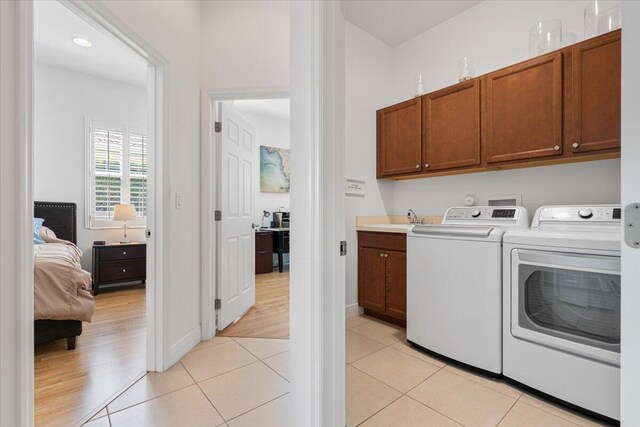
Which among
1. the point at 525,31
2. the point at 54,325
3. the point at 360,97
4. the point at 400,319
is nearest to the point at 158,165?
the point at 54,325

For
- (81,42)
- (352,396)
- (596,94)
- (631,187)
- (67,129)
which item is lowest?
(352,396)

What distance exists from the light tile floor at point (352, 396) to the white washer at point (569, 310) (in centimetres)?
18

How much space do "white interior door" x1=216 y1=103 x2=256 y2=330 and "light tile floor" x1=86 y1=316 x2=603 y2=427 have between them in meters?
0.60

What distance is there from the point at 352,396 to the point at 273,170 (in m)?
4.68

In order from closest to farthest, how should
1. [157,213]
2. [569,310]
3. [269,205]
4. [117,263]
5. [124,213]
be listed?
[569,310]
[157,213]
[117,263]
[124,213]
[269,205]

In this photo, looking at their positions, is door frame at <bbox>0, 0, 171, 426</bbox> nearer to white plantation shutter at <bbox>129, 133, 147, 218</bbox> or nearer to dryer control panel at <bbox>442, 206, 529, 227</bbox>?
dryer control panel at <bbox>442, 206, 529, 227</bbox>

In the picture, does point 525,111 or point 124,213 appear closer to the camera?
point 525,111

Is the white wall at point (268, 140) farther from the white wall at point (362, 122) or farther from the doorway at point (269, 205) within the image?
the white wall at point (362, 122)

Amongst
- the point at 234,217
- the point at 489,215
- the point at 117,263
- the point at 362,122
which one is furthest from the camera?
the point at 117,263

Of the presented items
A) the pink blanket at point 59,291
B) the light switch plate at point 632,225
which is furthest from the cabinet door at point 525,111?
the pink blanket at point 59,291

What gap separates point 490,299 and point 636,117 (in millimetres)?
1284

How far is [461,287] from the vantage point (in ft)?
6.44

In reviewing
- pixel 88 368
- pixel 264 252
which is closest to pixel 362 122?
pixel 264 252

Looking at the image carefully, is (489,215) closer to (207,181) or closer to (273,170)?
(207,181)
